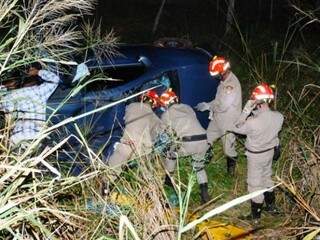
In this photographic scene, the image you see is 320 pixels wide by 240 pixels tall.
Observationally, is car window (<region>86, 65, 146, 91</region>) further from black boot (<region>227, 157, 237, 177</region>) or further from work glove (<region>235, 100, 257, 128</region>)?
black boot (<region>227, 157, 237, 177</region>)

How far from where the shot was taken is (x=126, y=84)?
7.11 m

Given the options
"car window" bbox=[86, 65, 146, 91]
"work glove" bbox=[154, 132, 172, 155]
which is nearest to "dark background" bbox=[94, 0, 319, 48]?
"car window" bbox=[86, 65, 146, 91]

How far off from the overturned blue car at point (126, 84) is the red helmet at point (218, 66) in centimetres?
36

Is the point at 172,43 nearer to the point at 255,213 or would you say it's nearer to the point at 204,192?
the point at 204,192

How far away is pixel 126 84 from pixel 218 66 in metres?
Answer: 1.22

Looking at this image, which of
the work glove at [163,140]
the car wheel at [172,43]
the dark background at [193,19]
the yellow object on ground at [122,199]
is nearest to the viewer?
the yellow object on ground at [122,199]

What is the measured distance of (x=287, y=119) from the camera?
7.99 m

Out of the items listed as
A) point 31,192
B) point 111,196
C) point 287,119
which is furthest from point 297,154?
point 31,192

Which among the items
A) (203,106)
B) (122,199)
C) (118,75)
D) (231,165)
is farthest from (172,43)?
(122,199)

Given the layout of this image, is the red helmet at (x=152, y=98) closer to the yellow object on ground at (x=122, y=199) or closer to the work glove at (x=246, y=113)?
the work glove at (x=246, y=113)

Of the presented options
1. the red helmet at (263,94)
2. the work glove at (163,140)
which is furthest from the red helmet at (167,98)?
the red helmet at (263,94)

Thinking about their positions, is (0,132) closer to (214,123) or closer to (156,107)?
(156,107)

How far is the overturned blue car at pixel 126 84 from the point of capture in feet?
21.8

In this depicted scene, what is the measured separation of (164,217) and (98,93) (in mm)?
3407
